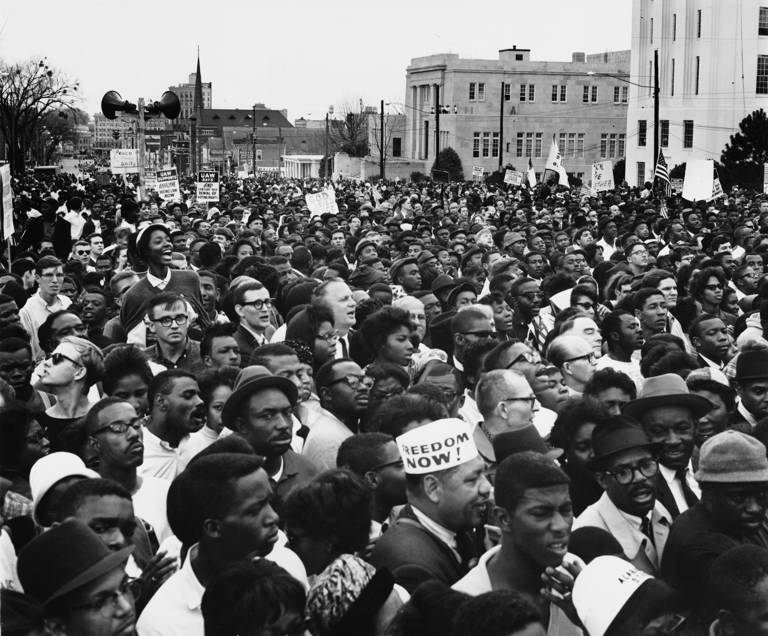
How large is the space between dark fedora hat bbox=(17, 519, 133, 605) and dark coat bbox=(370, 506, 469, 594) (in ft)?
3.47

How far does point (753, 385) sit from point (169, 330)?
3921 mm

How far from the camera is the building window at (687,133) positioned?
72.4 metres

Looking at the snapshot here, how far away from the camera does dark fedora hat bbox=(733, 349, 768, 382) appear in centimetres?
757

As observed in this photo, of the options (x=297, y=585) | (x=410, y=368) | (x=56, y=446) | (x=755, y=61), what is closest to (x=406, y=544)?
(x=297, y=585)

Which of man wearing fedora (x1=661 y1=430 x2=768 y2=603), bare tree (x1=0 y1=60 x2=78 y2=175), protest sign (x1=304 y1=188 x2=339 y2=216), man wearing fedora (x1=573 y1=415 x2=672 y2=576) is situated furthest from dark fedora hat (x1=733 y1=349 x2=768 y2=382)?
bare tree (x1=0 y1=60 x2=78 y2=175)

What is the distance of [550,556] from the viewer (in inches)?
191

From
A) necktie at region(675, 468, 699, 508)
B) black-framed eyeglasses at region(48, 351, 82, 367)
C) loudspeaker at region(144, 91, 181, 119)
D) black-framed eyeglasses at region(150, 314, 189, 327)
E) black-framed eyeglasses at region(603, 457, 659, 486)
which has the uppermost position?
loudspeaker at region(144, 91, 181, 119)

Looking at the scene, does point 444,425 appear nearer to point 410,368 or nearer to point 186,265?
point 410,368

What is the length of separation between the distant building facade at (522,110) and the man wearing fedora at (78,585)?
98259 millimetres

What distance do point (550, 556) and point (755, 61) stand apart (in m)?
68.8

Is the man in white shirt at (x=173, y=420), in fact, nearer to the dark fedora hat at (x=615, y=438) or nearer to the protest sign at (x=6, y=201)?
the dark fedora hat at (x=615, y=438)

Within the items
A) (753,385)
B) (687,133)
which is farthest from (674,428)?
(687,133)

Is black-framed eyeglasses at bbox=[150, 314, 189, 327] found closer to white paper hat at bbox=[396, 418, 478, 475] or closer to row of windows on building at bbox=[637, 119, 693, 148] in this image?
white paper hat at bbox=[396, 418, 478, 475]

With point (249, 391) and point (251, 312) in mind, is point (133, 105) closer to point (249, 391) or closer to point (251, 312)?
point (251, 312)
